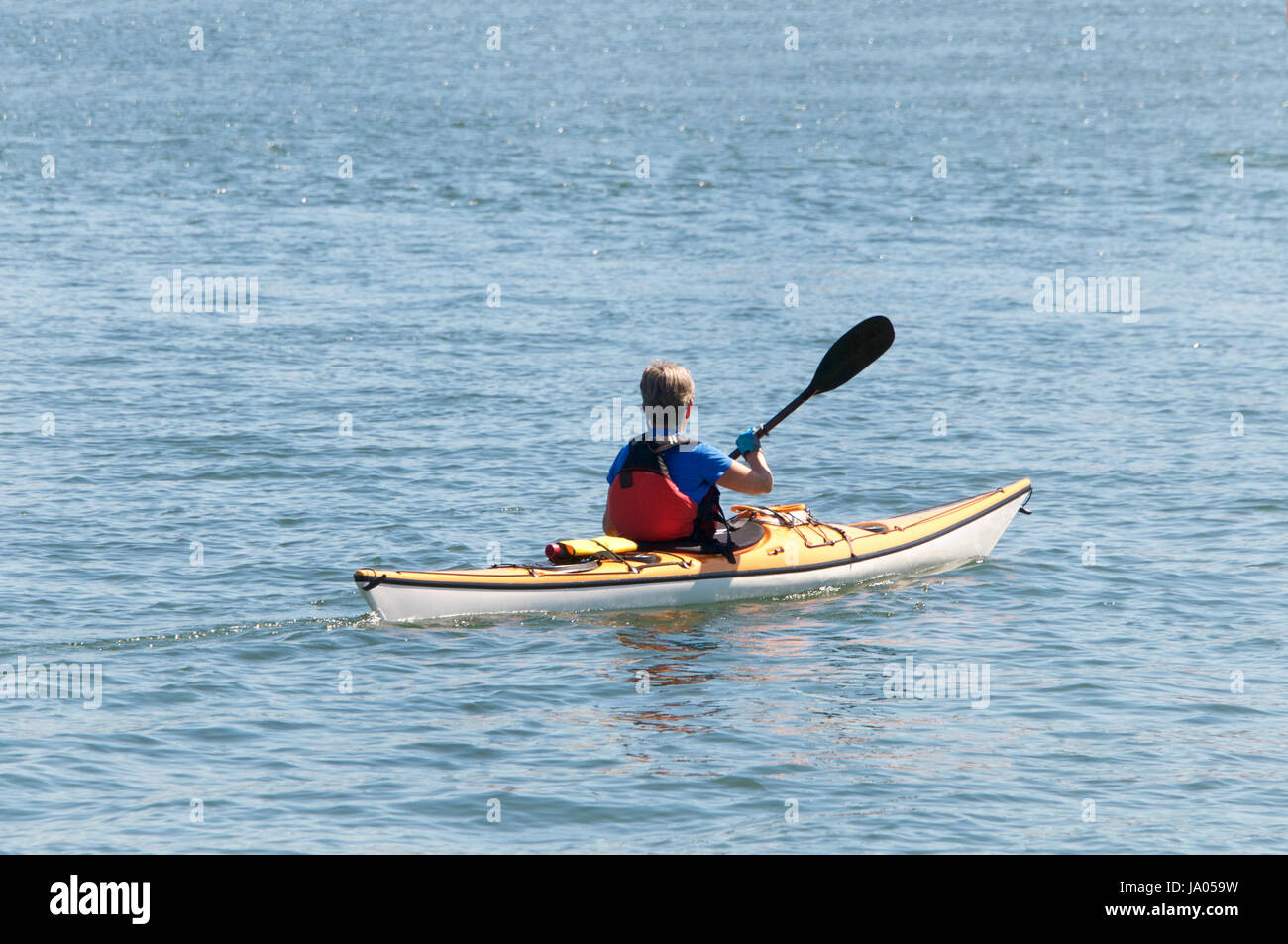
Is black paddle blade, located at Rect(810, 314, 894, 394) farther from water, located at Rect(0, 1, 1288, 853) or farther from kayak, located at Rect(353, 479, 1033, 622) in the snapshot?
water, located at Rect(0, 1, 1288, 853)

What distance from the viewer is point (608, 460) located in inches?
474

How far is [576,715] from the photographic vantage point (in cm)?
725

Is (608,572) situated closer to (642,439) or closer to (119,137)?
(642,439)

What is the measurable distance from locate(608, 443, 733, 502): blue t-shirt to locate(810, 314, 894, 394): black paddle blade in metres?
1.33

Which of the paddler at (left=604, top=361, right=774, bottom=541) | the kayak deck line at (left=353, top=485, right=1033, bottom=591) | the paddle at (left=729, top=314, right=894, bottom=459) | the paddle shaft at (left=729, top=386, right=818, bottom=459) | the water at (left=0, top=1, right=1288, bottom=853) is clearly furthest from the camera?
the paddle at (left=729, top=314, right=894, bottom=459)

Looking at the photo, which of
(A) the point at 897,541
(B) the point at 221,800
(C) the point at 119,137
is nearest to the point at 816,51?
(C) the point at 119,137

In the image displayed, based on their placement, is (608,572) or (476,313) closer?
(608,572)

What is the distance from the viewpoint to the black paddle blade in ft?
31.6

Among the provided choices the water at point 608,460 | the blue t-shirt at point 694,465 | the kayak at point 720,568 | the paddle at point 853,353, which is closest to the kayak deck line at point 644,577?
the kayak at point 720,568

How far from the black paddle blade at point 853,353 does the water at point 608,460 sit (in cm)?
131

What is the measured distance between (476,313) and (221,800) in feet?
35.5

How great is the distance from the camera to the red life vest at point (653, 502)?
27.7ft

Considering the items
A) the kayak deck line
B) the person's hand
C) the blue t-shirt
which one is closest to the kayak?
the kayak deck line

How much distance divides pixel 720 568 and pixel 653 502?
525 mm
